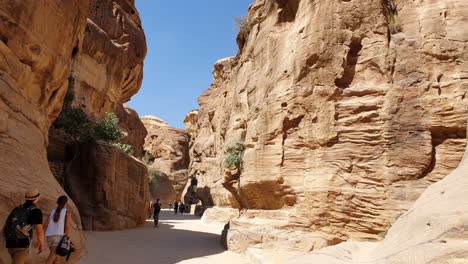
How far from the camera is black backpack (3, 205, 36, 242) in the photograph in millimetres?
4906

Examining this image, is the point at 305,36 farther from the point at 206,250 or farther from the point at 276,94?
the point at 206,250

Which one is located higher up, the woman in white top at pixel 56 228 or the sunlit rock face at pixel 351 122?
the sunlit rock face at pixel 351 122

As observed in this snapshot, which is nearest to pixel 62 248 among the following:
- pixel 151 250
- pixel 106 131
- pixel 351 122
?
pixel 151 250

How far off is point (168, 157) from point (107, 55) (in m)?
25.1

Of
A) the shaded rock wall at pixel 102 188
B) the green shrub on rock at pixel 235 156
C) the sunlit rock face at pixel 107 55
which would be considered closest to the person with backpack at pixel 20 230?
the green shrub on rock at pixel 235 156

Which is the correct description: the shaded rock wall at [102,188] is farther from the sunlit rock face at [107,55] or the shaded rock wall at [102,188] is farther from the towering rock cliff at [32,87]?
the sunlit rock face at [107,55]

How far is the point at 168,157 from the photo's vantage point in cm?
4906

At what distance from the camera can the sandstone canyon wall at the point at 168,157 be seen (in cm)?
4525

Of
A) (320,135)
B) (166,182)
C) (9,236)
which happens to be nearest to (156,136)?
(166,182)

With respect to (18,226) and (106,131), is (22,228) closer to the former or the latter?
(18,226)

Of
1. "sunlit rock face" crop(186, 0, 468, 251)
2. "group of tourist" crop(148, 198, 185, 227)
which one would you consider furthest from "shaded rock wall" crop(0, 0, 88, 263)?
"group of tourist" crop(148, 198, 185, 227)

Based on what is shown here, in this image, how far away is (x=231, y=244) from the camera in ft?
37.0

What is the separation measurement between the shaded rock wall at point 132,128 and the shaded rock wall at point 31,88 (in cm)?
2729

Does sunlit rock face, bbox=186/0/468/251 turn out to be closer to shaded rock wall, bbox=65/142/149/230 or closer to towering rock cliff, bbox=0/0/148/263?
towering rock cliff, bbox=0/0/148/263
